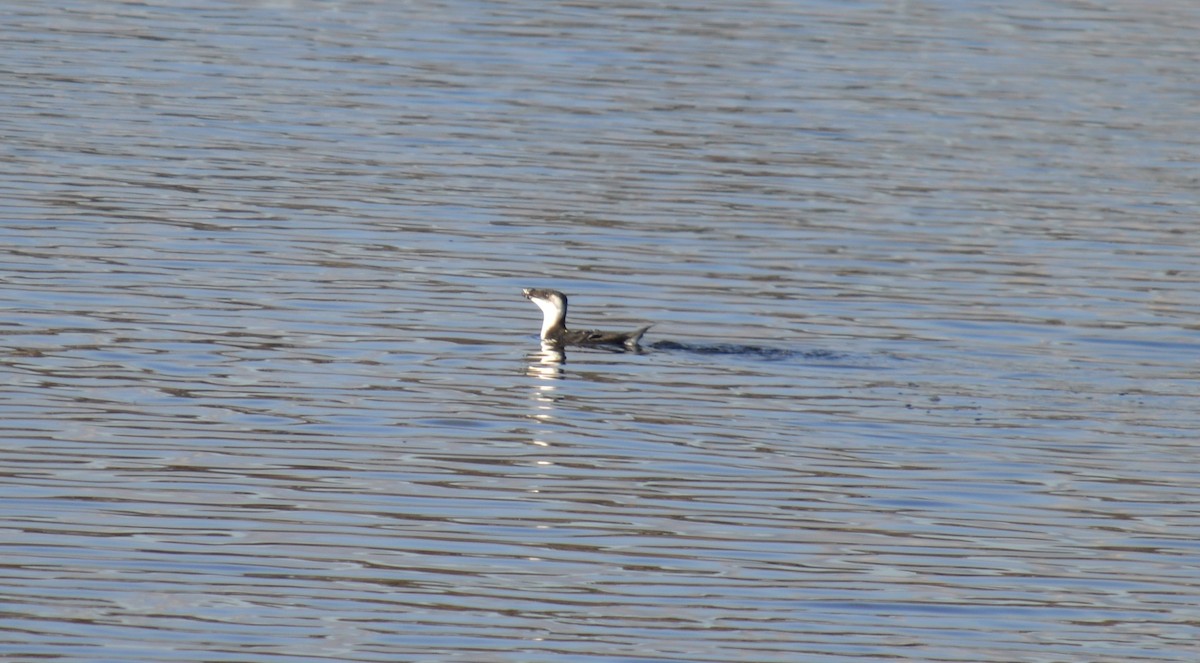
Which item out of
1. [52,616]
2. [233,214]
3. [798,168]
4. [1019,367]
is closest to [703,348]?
[1019,367]

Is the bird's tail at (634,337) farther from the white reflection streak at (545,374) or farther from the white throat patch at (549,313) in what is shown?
the white throat patch at (549,313)

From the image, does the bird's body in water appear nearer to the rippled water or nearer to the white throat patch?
the white throat patch

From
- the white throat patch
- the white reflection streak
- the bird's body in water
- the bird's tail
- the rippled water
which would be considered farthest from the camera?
the white throat patch

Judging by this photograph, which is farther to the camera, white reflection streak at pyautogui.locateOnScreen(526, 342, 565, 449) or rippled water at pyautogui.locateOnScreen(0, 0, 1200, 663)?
white reflection streak at pyautogui.locateOnScreen(526, 342, 565, 449)

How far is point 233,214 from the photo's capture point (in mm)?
21141

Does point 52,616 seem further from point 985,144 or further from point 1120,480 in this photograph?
point 985,144

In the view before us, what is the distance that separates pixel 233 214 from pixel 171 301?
4.20 metres

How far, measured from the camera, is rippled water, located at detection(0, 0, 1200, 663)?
32.5 ft

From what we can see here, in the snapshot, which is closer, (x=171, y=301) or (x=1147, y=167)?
(x=171, y=301)

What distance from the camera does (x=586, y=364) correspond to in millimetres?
16750

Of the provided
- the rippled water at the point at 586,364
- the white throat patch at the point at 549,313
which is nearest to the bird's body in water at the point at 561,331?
the white throat patch at the point at 549,313

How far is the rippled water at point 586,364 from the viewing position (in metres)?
9.90

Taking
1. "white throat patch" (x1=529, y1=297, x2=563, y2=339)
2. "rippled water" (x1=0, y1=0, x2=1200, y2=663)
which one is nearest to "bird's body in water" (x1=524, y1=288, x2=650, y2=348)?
"white throat patch" (x1=529, y1=297, x2=563, y2=339)

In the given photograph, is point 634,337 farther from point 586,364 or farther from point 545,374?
point 545,374
